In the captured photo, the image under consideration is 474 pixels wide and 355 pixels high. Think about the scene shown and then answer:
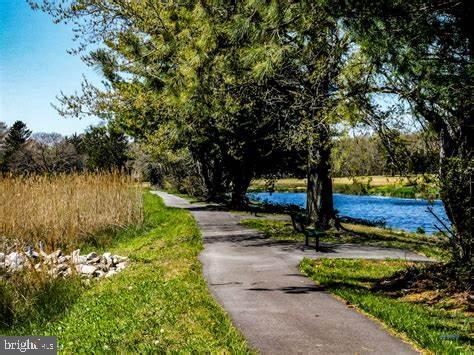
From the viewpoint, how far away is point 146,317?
6531mm

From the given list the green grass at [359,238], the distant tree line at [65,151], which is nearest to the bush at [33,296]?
the green grass at [359,238]

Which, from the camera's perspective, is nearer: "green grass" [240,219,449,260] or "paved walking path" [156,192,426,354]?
"paved walking path" [156,192,426,354]

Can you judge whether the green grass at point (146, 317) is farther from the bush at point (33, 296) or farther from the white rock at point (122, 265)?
the white rock at point (122, 265)

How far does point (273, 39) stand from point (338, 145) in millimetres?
5915

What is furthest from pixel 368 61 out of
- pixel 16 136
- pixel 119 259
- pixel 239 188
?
pixel 16 136

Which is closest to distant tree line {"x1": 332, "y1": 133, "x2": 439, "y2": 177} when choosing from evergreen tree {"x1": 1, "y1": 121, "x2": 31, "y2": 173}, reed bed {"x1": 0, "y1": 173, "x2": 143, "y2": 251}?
reed bed {"x1": 0, "y1": 173, "x2": 143, "y2": 251}

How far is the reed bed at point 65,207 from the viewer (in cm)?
1392

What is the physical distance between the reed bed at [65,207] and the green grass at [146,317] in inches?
153

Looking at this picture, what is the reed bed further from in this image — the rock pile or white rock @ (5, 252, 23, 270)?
white rock @ (5, 252, 23, 270)

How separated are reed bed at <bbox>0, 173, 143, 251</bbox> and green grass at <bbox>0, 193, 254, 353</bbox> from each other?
12.7 ft

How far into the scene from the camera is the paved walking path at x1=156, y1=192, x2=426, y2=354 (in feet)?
18.0

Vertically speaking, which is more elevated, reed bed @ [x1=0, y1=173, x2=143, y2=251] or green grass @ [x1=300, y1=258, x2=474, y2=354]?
reed bed @ [x1=0, y1=173, x2=143, y2=251]

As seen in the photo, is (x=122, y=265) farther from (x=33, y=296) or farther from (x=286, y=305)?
(x=286, y=305)

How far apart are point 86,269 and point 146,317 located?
5.65 m
